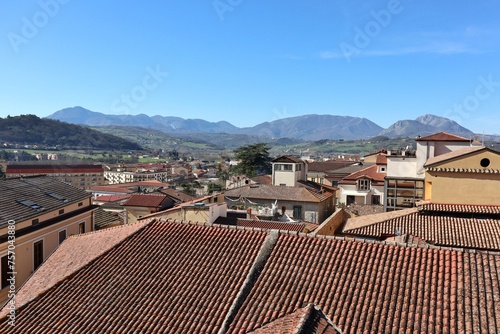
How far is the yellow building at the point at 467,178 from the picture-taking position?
682 inches

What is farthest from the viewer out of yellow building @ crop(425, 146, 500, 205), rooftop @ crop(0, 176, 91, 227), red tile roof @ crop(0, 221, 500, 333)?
yellow building @ crop(425, 146, 500, 205)

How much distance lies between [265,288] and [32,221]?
43.2 feet

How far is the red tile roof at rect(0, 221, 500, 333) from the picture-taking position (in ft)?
26.3

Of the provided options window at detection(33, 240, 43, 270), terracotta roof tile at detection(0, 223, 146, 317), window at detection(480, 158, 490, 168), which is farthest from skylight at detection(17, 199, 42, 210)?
window at detection(480, 158, 490, 168)

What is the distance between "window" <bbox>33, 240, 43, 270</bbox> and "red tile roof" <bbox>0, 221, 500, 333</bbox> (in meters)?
7.50

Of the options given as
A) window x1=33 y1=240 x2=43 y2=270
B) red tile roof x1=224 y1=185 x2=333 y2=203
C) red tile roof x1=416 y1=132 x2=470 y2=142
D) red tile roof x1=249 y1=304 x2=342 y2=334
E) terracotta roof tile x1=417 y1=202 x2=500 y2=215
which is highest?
red tile roof x1=416 y1=132 x2=470 y2=142

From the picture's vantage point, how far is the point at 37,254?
17.8 meters

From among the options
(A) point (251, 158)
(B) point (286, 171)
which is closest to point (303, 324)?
(B) point (286, 171)

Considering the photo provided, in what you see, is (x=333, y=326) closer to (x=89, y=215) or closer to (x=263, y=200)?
(x=89, y=215)

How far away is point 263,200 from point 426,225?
20.4m

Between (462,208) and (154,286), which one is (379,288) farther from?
(462,208)

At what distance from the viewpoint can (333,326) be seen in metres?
7.78

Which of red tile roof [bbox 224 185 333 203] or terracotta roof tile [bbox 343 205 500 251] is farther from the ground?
terracotta roof tile [bbox 343 205 500 251]

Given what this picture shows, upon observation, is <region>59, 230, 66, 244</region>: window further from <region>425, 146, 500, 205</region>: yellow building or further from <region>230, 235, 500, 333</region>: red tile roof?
<region>425, 146, 500, 205</region>: yellow building
